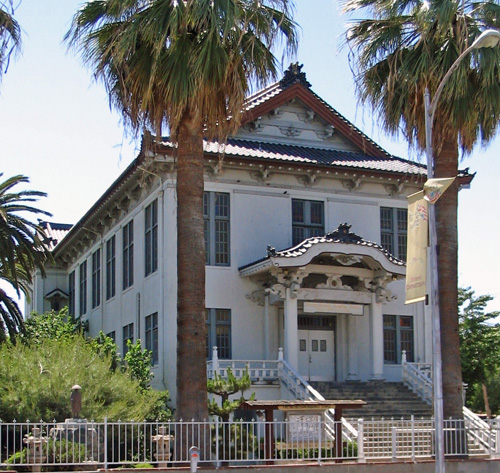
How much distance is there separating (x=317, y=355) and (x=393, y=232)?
17.9ft

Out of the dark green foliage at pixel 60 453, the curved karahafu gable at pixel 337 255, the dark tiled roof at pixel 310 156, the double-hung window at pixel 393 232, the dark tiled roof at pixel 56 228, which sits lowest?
the dark green foliage at pixel 60 453

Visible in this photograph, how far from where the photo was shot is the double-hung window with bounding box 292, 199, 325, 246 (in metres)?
29.7

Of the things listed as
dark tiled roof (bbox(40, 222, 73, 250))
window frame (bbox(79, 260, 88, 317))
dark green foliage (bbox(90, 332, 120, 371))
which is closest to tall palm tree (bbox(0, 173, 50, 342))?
dark green foliage (bbox(90, 332, 120, 371))

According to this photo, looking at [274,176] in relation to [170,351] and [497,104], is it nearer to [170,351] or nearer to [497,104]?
[170,351]

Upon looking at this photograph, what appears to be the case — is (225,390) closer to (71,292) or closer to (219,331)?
(219,331)

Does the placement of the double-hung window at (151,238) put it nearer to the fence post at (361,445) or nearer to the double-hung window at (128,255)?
the double-hung window at (128,255)

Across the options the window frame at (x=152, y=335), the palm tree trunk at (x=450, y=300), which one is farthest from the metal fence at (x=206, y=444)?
the window frame at (x=152, y=335)

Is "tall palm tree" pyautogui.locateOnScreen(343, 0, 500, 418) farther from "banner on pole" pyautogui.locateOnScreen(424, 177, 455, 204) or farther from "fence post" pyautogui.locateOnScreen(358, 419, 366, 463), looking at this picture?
"banner on pole" pyautogui.locateOnScreen(424, 177, 455, 204)

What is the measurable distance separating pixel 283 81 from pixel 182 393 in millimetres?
16709

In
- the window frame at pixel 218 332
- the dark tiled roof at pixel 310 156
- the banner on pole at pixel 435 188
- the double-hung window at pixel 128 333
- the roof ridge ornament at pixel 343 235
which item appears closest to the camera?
the banner on pole at pixel 435 188

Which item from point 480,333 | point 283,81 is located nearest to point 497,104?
point 283,81

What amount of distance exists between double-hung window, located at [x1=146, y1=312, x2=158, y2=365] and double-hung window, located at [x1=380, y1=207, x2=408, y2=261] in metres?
8.68

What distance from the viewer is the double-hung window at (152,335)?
28688 millimetres

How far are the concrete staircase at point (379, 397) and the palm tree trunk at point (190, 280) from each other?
30.3ft
